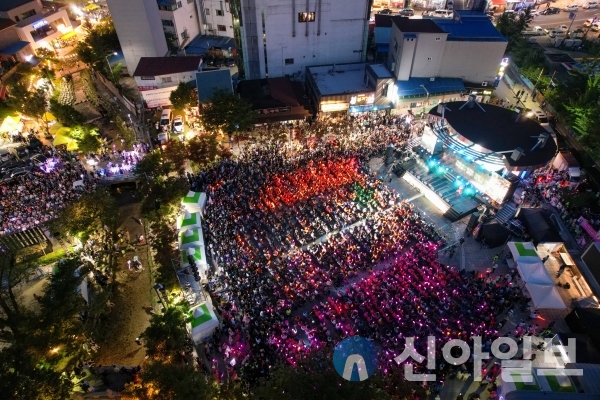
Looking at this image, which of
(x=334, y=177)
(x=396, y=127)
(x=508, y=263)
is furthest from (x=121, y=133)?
(x=508, y=263)

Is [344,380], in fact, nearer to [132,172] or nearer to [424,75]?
[132,172]

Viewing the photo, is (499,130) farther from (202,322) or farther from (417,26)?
(202,322)

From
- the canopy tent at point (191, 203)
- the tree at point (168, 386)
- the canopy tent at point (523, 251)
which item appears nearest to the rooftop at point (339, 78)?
the canopy tent at point (191, 203)

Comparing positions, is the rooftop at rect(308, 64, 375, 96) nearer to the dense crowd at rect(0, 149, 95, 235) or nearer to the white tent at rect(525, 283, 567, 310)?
the dense crowd at rect(0, 149, 95, 235)

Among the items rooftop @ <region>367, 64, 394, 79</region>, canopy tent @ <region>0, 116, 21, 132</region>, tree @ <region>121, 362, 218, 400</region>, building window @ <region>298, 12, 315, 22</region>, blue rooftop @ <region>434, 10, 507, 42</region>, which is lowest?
canopy tent @ <region>0, 116, 21, 132</region>

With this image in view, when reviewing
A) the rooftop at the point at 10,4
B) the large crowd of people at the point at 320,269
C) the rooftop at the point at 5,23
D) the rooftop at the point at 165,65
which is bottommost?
the large crowd of people at the point at 320,269

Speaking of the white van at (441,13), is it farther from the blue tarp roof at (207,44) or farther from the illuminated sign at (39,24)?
A: the illuminated sign at (39,24)

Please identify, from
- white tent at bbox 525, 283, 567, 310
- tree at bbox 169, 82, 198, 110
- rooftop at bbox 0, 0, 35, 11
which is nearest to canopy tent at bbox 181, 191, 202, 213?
tree at bbox 169, 82, 198, 110
